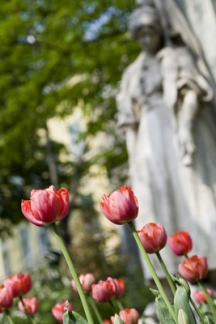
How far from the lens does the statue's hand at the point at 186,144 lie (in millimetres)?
4277

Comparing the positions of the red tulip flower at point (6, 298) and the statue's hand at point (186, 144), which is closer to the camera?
the red tulip flower at point (6, 298)

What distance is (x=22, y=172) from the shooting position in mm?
14883

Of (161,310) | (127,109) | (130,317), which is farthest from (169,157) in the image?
(161,310)

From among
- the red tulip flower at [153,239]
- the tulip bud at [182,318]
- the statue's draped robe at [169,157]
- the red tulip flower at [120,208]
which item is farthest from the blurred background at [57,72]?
the tulip bud at [182,318]

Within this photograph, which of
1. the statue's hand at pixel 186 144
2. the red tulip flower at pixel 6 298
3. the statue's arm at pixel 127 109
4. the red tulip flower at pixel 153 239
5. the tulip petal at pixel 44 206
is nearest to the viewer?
the tulip petal at pixel 44 206

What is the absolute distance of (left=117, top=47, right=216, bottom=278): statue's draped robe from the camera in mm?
4344

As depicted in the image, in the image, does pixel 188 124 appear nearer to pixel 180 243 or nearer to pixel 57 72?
pixel 180 243

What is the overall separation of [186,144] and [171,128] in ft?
1.14

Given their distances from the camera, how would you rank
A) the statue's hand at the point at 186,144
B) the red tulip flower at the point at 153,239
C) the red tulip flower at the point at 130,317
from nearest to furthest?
the red tulip flower at the point at 153,239 < the red tulip flower at the point at 130,317 < the statue's hand at the point at 186,144

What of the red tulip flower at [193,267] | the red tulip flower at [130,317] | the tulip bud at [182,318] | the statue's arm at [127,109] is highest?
the statue's arm at [127,109]

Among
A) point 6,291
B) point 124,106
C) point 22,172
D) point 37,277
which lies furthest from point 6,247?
point 6,291

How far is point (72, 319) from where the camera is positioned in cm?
145

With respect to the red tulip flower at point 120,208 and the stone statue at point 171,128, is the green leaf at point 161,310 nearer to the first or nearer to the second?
the red tulip flower at point 120,208

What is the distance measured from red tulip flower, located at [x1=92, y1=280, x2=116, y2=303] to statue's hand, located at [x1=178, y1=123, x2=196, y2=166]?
2403 millimetres
